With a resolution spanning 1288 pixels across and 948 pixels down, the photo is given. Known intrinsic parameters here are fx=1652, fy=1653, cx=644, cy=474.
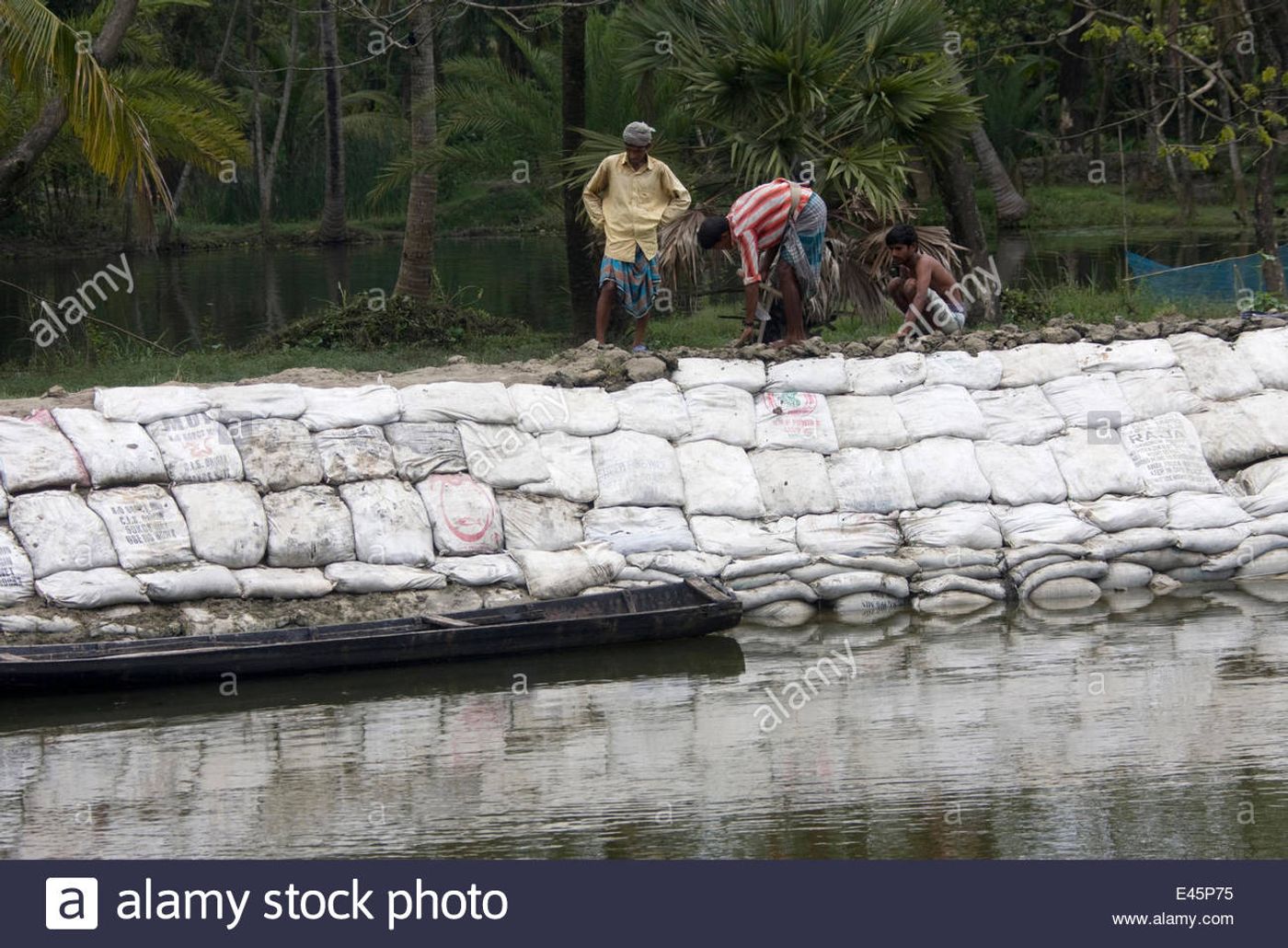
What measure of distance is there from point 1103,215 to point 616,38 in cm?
1371


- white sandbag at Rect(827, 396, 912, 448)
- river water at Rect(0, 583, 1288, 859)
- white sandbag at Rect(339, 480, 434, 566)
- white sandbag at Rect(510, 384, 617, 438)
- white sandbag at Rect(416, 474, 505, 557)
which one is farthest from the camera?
white sandbag at Rect(827, 396, 912, 448)

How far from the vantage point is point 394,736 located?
20.3 feet

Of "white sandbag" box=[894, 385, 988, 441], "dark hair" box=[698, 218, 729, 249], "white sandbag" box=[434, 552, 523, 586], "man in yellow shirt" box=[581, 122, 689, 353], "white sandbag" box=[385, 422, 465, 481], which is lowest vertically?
"white sandbag" box=[434, 552, 523, 586]

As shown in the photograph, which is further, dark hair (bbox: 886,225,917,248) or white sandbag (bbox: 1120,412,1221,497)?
dark hair (bbox: 886,225,917,248)

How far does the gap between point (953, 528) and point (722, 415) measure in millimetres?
1254

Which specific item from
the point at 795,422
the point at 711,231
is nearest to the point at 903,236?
the point at 711,231

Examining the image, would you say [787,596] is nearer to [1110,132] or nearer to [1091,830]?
[1091,830]

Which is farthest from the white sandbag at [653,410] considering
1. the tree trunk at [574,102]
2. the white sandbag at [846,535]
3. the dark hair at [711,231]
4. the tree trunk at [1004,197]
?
the tree trunk at [1004,197]

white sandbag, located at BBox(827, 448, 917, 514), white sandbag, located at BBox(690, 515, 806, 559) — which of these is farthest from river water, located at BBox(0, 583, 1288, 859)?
white sandbag, located at BBox(827, 448, 917, 514)

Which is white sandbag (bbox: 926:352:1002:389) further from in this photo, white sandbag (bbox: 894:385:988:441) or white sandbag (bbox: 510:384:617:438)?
white sandbag (bbox: 510:384:617:438)

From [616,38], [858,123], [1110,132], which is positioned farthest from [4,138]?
[1110,132]

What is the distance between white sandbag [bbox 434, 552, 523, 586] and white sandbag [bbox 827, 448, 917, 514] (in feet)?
5.48

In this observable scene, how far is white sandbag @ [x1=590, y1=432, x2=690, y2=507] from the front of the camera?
7.82m

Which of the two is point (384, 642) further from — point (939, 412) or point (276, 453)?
point (939, 412)
